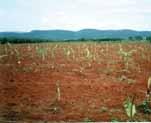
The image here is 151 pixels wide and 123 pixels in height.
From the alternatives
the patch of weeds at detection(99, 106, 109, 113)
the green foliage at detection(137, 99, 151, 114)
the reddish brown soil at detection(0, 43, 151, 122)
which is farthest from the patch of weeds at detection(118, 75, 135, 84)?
the patch of weeds at detection(99, 106, 109, 113)

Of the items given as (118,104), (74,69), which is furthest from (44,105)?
(74,69)

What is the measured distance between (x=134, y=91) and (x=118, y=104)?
3.22 feet

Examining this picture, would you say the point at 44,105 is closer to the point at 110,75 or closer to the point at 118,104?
the point at 118,104

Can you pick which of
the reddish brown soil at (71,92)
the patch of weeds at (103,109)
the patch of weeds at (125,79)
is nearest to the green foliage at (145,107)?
the reddish brown soil at (71,92)

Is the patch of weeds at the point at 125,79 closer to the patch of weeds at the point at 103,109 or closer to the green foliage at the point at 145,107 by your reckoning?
the green foliage at the point at 145,107

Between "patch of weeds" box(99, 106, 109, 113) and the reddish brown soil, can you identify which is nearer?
the reddish brown soil

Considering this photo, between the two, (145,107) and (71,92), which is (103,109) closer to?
(145,107)

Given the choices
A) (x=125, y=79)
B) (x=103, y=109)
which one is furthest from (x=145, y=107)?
(x=125, y=79)

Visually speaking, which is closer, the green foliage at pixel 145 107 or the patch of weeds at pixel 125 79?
the green foliage at pixel 145 107

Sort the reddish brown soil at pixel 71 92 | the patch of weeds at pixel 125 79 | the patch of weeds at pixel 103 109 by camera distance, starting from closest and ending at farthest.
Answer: the reddish brown soil at pixel 71 92, the patch of weeds at pixel 103 109, the patch of weeds at pixel 125 79

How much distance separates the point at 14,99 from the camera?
6.41m

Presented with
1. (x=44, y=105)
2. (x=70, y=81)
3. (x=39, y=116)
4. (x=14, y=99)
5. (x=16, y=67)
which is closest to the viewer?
(x=39, y=116)

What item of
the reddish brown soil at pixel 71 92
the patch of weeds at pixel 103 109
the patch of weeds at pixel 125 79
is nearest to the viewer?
the reddish brown soil at pixel 71 92

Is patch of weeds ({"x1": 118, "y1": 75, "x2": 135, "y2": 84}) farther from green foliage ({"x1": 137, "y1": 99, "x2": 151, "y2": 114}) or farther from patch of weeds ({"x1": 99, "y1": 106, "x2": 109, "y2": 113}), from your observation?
patch of weeds ({"x1": 99, "y1": 106, "x2": 109, "y2": 113})
